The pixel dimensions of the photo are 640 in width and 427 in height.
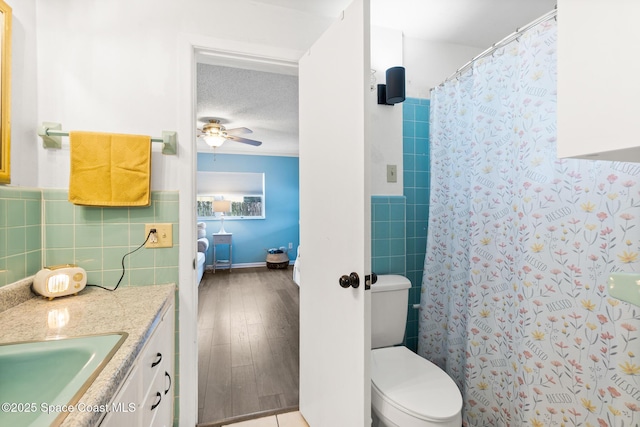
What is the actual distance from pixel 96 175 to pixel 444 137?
1910 mm

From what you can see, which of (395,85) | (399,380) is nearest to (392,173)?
(395,85)

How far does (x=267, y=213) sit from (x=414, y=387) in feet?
16.0

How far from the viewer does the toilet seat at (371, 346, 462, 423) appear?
1088 millimetres

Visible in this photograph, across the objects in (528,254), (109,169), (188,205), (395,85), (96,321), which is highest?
(395,85)

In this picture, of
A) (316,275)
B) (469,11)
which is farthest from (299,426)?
(469,11)

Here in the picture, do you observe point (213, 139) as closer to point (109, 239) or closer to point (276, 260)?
point (109, 239)

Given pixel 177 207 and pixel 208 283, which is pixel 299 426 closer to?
pixel 177 207

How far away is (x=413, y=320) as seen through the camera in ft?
6.36

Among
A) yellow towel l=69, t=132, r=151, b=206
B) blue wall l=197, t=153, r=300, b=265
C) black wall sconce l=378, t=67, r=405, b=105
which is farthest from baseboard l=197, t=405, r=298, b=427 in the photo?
blue wall l=197, t=153, r=300, b=265

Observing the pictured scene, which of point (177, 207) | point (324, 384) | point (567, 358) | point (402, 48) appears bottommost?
point (324, 384)

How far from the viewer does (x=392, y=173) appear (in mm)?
1832

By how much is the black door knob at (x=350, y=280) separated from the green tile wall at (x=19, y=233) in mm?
1284

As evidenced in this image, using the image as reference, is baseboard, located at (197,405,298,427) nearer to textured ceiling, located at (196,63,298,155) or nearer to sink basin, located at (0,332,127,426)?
sink basin, located at (0,332,127,426)

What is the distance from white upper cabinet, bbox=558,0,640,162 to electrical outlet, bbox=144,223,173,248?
155 cm
